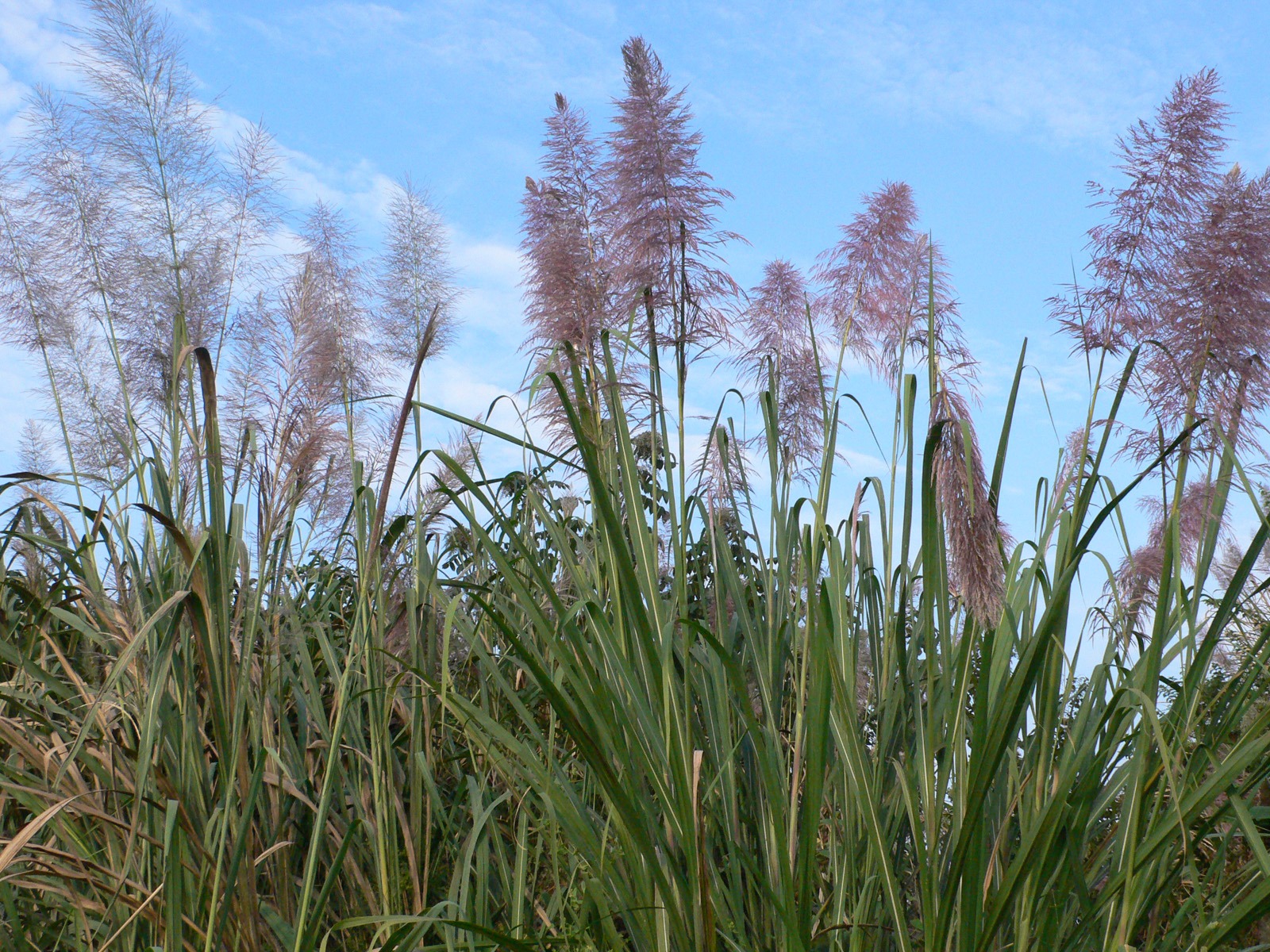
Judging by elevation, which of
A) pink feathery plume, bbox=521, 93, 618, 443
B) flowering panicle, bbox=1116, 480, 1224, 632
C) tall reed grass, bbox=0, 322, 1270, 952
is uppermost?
pink feathery plume, bbox=521, 93, 618, 443

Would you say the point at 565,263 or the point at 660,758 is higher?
the point at 565,263

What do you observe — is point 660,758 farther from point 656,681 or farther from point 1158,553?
point 1158,553

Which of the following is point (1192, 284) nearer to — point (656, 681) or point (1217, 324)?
point (1217, 324)

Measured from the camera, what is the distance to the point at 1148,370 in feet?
5.66

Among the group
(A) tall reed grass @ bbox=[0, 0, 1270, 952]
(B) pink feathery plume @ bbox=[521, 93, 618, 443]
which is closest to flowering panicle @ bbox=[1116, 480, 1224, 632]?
(A) tall reed grass @ bbox=[0, 0, 1270, 952]

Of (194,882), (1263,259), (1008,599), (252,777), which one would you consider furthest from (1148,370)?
(194,882)

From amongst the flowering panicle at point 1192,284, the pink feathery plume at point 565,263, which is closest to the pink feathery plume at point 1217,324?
the flowering panicle at point 1192,284

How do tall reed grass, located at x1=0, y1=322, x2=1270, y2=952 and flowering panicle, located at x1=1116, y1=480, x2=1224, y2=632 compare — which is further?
flowering panicle, located at x1=1116, y1=480, x2=1224, y2=632

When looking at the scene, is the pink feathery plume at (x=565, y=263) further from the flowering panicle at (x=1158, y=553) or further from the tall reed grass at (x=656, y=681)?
the flowering panicle at (x=1158, y=553)

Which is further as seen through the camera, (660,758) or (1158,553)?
(1158,553)

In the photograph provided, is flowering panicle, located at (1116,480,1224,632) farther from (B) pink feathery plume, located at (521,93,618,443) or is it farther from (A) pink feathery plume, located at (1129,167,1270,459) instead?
(B) pink feathery plume, located at (521,93,618,443)

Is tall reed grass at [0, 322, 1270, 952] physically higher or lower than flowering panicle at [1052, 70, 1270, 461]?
lower

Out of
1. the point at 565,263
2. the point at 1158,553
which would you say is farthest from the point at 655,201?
the point at 1158,553

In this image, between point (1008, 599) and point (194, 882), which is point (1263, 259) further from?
point (194, 882)
